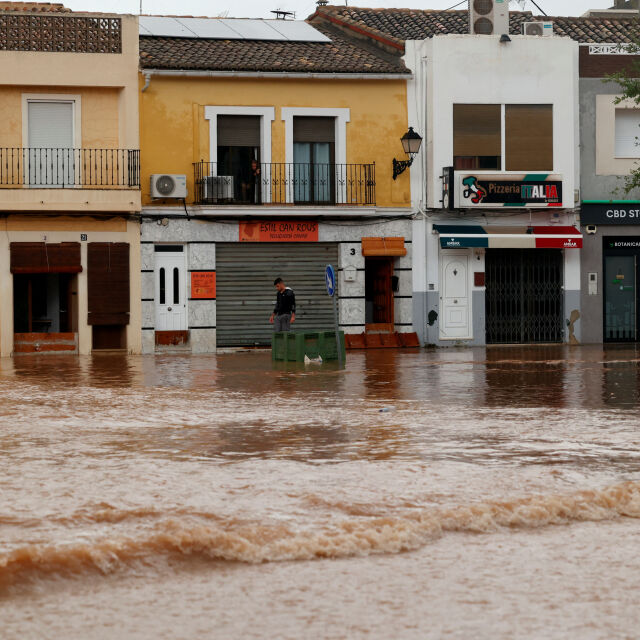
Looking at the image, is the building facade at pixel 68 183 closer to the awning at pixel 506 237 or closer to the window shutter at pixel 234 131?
the window shutter at pixel 234 131

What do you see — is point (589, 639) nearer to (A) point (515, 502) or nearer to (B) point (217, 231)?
(A) point (515, 502)

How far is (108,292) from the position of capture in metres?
28.2

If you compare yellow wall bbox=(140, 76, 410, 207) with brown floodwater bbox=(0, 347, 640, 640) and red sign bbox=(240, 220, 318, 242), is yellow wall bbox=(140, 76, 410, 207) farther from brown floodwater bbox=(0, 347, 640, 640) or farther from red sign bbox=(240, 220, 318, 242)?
brown floodwater bbox=(0, 347, 640, 640)

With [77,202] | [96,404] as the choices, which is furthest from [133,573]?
[77,202]

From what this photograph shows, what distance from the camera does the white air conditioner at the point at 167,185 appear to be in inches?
1101

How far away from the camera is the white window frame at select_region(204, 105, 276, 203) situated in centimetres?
2869

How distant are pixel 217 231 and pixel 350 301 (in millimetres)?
3606

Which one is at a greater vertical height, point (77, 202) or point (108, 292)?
point (77, 202)

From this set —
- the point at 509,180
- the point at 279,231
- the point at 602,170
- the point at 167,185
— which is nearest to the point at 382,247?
the point at 279,231

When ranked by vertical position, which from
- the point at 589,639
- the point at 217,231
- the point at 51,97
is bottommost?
the point at 589,639

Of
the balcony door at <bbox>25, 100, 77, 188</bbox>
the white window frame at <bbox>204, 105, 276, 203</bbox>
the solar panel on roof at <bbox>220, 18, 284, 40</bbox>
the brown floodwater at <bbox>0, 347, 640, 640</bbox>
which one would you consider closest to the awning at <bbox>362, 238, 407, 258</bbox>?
the white window frame at <bbox>204, 105, 276, 203</bbox>

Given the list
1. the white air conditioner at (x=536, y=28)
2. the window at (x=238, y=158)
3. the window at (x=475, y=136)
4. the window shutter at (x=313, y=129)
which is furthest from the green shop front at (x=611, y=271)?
the window at (x=238, y=158)

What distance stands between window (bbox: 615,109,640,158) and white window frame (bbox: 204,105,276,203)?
28.5 ft

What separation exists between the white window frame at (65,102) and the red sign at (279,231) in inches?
158
